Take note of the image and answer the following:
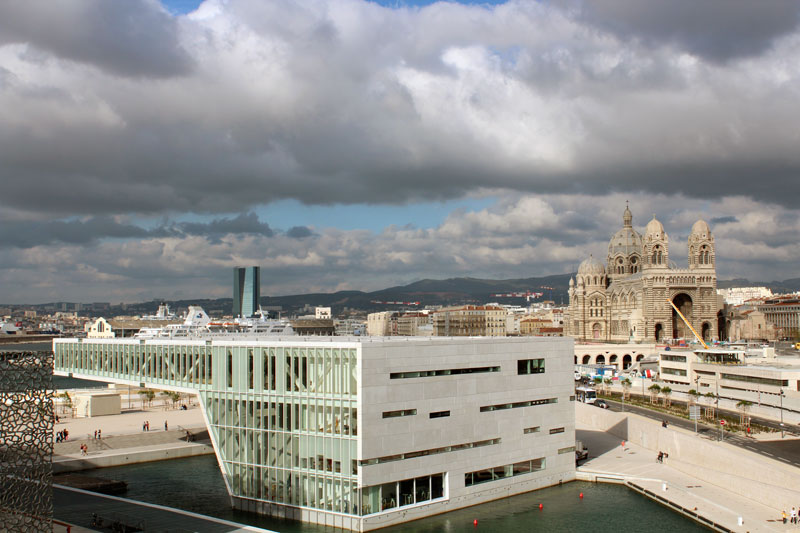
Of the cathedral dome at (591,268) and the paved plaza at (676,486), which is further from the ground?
the cathedral dome at (591,268)

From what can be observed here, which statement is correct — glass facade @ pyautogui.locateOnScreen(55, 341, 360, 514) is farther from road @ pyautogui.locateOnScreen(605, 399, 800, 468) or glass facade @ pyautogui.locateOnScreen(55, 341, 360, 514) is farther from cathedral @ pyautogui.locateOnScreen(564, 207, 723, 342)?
cathedral @ pyautogui.locateOnScreen(564, 207, 723, 342)

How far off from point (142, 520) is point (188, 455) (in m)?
→ 24.9

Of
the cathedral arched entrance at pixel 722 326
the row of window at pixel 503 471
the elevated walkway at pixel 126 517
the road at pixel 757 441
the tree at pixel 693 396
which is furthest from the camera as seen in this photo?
the cathedral arched entrance at pixel 722 326

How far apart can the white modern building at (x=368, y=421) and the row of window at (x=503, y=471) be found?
10cm

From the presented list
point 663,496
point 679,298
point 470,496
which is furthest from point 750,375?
point 679,298

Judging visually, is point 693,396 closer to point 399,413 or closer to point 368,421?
point 399,413

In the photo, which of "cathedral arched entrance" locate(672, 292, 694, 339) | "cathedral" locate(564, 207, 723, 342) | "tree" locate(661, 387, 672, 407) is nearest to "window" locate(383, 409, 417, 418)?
"tree" locate(661, 387, 672, 407)

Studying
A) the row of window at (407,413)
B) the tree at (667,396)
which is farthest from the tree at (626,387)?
the row of window at (407,413)

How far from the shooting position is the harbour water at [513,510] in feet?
147

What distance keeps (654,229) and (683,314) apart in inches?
807

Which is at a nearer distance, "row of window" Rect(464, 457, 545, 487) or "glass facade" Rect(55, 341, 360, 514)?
"glass facade" Rect(55, 341, 360, 514)

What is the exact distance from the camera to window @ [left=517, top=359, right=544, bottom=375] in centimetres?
5309

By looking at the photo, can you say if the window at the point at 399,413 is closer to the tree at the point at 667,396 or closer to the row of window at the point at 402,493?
the row of window at the point at 402,493

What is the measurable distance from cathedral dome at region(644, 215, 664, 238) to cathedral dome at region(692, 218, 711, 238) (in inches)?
306
